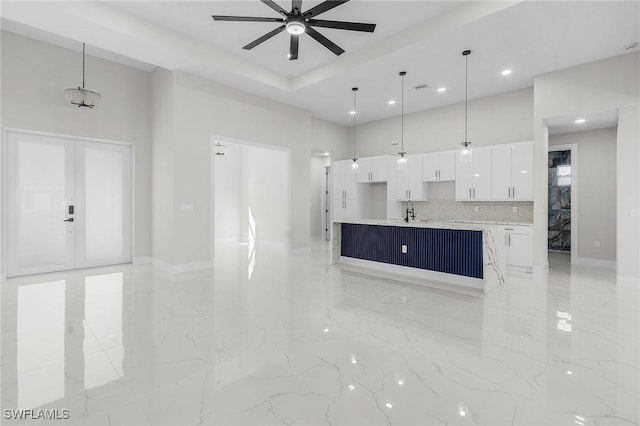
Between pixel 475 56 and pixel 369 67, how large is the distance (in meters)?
1.57

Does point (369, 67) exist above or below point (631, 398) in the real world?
above

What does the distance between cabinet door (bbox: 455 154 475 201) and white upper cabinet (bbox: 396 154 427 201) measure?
833 millimetres

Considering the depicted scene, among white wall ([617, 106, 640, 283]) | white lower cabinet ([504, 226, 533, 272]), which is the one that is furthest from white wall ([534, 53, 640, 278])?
white lower cabinet ([504, 226, 533, 272])

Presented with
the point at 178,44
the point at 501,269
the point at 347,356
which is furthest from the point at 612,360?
the point at 178,44

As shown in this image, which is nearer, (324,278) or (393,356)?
(393,356)

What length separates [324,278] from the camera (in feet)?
16.9

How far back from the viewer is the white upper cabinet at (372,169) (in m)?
8.00

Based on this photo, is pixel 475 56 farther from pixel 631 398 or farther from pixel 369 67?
pixel 631 398

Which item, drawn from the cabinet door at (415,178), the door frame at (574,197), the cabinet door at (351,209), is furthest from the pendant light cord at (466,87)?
the cabinet door at (351,209)

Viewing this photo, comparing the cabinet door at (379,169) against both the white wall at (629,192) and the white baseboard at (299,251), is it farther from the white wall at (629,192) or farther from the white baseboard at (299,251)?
the white wall at (629,192)

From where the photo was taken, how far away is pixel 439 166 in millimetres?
7020

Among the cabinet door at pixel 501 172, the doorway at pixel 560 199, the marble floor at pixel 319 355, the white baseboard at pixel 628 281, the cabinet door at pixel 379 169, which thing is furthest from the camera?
the cabinet door at pixel 379 169

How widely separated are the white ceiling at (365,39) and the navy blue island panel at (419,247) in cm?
261

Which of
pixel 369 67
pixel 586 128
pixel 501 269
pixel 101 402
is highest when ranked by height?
pixel 369 67
